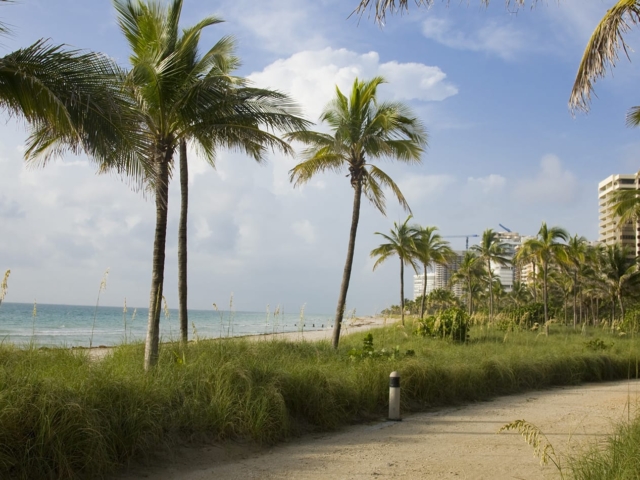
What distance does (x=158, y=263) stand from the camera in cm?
977

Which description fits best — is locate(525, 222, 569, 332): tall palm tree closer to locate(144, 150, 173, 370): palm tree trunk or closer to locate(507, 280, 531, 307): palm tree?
locate(144, 150, 173, 370): palm tree trunk

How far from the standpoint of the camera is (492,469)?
21.2 ft

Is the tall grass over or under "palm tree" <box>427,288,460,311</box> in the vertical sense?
under

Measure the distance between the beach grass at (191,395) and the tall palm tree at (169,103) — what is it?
5.49 ft

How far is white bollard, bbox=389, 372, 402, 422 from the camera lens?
30.1ft

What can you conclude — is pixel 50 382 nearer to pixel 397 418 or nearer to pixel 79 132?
pixel 79 132

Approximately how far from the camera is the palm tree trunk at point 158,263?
9.14 meters

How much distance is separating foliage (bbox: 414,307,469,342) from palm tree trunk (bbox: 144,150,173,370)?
46.1ft

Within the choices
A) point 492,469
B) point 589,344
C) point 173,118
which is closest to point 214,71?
point 173,118

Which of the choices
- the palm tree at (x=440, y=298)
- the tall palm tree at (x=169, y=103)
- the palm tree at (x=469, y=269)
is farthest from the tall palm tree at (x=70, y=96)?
the palm tree at (x=440, y=298)

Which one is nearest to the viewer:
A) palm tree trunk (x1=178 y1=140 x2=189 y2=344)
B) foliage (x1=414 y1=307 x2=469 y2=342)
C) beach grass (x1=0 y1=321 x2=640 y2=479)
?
beach grass (x1=0 y1=321 x2=640 y2=479)

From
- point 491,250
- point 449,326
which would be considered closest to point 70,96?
point 449,326

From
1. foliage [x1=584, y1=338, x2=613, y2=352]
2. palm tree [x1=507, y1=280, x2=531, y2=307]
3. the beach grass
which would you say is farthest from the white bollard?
palm tree [x1=507, y1=280, x2=531, y2=307]

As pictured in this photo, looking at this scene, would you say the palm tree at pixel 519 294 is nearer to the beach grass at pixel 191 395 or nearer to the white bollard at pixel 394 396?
the beach grass at pixel 191 395
